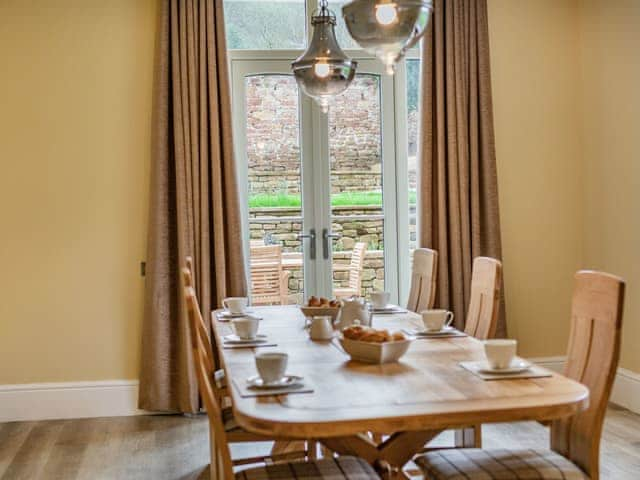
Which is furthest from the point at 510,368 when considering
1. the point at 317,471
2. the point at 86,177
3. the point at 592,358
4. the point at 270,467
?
the point at 86,177

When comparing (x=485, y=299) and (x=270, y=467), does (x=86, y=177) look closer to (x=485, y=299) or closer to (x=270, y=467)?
(x=485, y=299)

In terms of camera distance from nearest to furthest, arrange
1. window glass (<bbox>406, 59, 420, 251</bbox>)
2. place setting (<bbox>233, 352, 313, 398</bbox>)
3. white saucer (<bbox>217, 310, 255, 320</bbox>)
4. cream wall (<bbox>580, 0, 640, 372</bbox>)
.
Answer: place setting (<bbox>233, 352, 313, 398</bbox>) < white saucer (<bbox>217, 310, 255, 320</bbox>) < cream wall (<bbox>580, 0, 640, 372</bbox>) < window glass (<bbox>406, 59, 420, 251</bbox>)

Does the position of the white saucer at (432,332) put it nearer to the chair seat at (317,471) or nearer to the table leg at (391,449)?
the table leg at (391,449)

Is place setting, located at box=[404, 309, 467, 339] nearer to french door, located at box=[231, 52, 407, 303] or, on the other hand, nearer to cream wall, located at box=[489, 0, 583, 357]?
french door, located at box=[231, 52, 407, 303]

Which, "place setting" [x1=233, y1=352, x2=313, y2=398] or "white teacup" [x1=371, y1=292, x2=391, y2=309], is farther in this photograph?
"white teacup" [x1=371, y1=292, x2=391, y2=309]

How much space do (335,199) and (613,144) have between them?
183 cm

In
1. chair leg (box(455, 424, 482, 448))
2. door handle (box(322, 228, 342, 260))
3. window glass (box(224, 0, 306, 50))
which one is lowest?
chair leg (box(455, 424, 482, 448))

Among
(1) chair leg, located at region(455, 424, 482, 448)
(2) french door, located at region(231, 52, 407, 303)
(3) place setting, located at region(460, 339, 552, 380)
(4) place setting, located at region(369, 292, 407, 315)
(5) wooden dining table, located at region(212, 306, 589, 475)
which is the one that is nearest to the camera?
(5) wooden dining table, located at region(212, 306, 589, 475)

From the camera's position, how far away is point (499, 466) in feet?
8.46

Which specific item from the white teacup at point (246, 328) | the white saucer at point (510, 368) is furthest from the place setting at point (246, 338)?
the white saucer at point (510, 368)

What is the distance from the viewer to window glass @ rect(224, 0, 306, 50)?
18.0 ft

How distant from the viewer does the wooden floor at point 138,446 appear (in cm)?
415

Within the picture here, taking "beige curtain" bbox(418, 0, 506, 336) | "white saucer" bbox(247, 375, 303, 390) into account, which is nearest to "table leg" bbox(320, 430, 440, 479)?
"white saucer" bbox(247, 375, 303, 390)

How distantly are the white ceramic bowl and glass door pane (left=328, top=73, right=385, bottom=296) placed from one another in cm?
280
